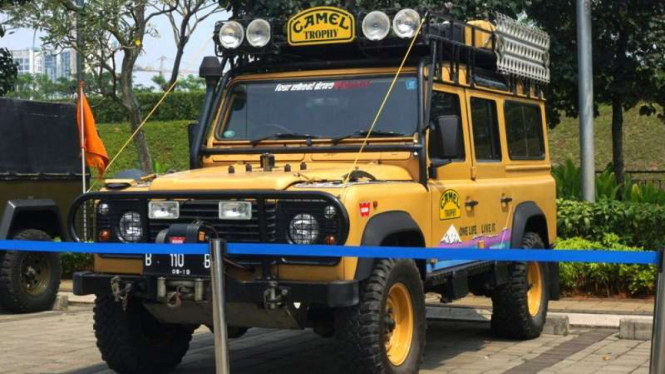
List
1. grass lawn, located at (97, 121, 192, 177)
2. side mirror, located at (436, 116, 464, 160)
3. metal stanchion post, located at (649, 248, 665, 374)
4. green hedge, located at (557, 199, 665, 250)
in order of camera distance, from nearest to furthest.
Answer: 1. metal stanchion post, located at (649, 248, 665, 374)
2. side mirror, located at (436, 116, 464, 160)
3. green hedge, located at (557, 199, 665, 250)
4. grass lawn, located at (97, 121, 192, 177)

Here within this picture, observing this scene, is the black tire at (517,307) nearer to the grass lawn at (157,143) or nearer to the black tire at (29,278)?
the black tire at (29,278)

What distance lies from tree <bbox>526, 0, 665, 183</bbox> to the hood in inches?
339

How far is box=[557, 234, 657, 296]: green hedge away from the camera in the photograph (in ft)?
38.4

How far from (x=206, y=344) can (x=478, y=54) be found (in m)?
3.47

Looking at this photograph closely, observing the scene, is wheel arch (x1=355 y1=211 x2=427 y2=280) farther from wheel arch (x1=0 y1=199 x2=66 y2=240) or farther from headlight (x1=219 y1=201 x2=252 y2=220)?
wheel arch (x1=0 y1=199 x2=66 y2=240)

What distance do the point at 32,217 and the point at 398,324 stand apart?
6.00m

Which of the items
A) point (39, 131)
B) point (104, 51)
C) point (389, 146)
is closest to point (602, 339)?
point (389, 146)

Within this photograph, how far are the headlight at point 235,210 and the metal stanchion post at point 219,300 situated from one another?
0.54m

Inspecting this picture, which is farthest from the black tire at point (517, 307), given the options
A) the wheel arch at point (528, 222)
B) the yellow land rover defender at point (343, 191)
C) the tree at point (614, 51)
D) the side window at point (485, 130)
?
the tree at point (614, 51)

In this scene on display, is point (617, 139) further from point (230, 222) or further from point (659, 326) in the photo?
point (659, 326)

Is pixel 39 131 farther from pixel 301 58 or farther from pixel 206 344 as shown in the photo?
pixel 301 58

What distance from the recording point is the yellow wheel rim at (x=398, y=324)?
721cm

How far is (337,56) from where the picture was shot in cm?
865

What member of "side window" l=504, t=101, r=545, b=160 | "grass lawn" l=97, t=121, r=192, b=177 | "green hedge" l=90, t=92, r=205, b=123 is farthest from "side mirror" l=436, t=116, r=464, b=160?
"green hedge" l=90, t=92, r=205, b=123
